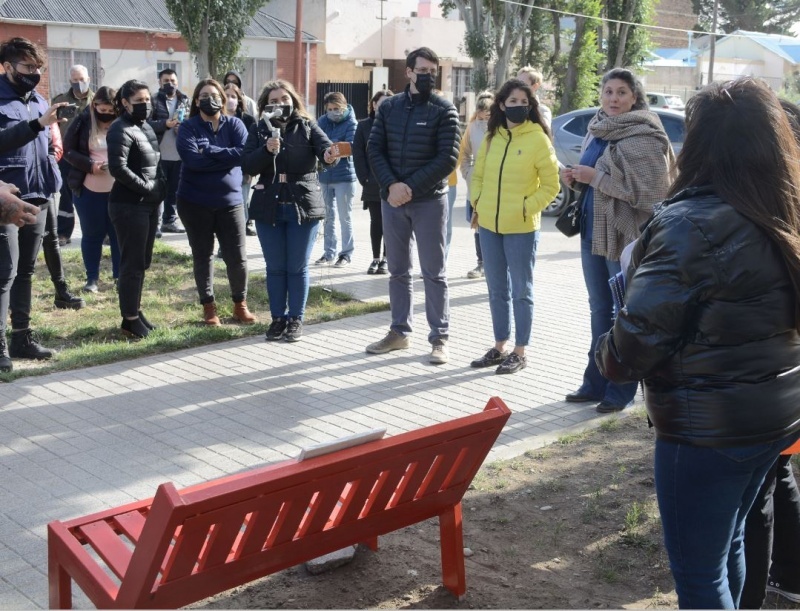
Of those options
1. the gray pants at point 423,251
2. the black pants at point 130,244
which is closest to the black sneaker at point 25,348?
the black pants at point 130,244

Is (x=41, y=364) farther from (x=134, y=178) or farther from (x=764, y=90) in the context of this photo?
(x=764, y=90)

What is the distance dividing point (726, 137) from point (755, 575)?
5.44ft

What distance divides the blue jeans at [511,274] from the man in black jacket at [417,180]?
47 cm

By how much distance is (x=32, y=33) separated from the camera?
28453 millimetres

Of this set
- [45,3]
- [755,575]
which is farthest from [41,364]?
[45,3]

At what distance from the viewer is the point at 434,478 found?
12.3 feet

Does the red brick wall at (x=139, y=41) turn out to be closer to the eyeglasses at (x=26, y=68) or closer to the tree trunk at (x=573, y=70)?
the tree trunk at (x=573, y=70)

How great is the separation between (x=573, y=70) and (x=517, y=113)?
92.6 ft

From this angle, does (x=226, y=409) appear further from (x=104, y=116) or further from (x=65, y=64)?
(x=65, y=64)

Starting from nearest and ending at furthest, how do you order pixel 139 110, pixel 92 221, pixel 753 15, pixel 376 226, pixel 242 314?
1. pixel 139 110
2. pixel 242 314
3. pixel 92 221
4. pixel 376 226
5. pixel 753 15

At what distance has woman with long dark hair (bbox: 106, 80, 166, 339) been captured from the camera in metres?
7.82

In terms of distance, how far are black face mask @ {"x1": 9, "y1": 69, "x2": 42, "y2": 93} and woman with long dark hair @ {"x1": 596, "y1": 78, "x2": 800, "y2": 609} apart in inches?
213

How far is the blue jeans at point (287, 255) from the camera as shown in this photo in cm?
784

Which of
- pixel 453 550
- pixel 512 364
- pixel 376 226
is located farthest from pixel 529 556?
pixel 376 226
